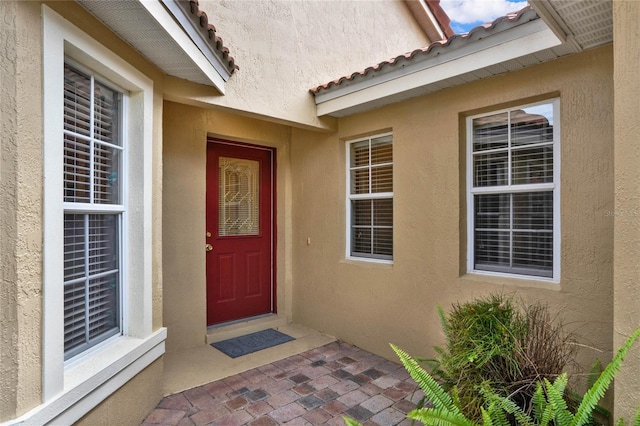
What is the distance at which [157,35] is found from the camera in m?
2.74

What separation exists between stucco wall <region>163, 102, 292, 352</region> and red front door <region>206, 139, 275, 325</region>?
307mm

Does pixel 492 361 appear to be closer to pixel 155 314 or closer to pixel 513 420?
pixel 513 420

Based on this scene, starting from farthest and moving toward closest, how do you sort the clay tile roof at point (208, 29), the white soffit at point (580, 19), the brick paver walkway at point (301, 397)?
the brick paver walkway at point (301, 397) → the clay tile roof at point (208, 29) → the white soffit at point (580, 19)

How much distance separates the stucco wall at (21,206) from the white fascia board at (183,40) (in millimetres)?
582

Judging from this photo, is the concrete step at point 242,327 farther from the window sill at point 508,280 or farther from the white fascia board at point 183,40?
the white fascia board at point 183,40

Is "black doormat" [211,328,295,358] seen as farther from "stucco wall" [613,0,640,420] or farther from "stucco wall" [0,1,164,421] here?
"stucco wall" [613,0,640,420]

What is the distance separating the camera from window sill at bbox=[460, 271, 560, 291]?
10.6 ft

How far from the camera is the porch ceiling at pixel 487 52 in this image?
8.23ft

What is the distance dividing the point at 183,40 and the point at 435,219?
10.1 feet

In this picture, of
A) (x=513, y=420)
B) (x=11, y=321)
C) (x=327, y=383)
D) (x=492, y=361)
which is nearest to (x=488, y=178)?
(x=492, y=361)

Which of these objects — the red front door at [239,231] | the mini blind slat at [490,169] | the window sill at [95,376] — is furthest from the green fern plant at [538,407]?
the red front door at [239,231]

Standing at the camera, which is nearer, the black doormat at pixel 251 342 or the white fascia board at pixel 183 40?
the white fascia board at pixel 183 40

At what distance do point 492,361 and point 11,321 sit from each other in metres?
3.04

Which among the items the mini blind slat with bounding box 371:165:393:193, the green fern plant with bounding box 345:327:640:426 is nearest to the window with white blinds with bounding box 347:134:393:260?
the mini blind slat with bounding box 371:165:393:193
